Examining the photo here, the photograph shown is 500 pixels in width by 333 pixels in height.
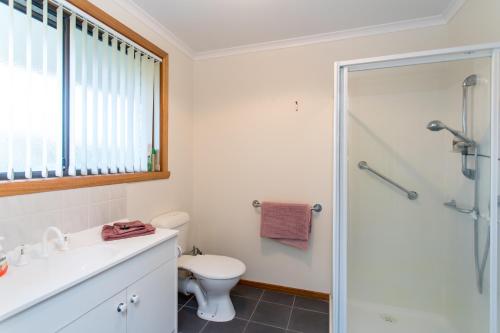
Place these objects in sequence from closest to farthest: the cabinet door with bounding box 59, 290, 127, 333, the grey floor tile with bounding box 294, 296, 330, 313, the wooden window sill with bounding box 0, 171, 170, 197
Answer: the cabinet door with bounding box 59, 290, 127, 333
the wooden window sill with bounding box 0, 171, 170, 197
the grey floor tile with bounding box 294, 296, 330, 313

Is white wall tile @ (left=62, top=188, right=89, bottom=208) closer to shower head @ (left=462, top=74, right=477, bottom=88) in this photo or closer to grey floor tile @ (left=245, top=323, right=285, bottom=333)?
grey floor tile @ (left=245, top=323, right=285, bottom=333)

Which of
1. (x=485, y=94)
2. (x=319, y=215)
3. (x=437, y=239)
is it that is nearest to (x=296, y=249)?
(x=319, y=215)

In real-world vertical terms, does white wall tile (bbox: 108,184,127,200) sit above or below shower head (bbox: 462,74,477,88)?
below

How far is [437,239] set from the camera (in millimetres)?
1749

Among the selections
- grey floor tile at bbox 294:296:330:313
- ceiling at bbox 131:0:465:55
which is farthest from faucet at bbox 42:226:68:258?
grey floor tile at bbox 294:296:330:313

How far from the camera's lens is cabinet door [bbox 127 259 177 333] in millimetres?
1268

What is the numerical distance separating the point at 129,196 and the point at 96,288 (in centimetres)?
81

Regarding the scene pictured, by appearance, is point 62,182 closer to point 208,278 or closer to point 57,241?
point 57,241

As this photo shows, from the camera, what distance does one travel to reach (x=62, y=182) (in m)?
1.35

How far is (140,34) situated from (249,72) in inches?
39.2

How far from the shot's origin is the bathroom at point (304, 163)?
4.52ft

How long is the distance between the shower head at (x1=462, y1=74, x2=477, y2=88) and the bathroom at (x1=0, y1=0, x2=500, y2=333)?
28 millimetres

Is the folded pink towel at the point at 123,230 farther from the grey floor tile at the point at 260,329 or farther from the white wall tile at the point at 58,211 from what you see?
the grey floor tile at the point at 260,329

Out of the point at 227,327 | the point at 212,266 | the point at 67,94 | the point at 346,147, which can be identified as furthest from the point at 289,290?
the point at 67,94
